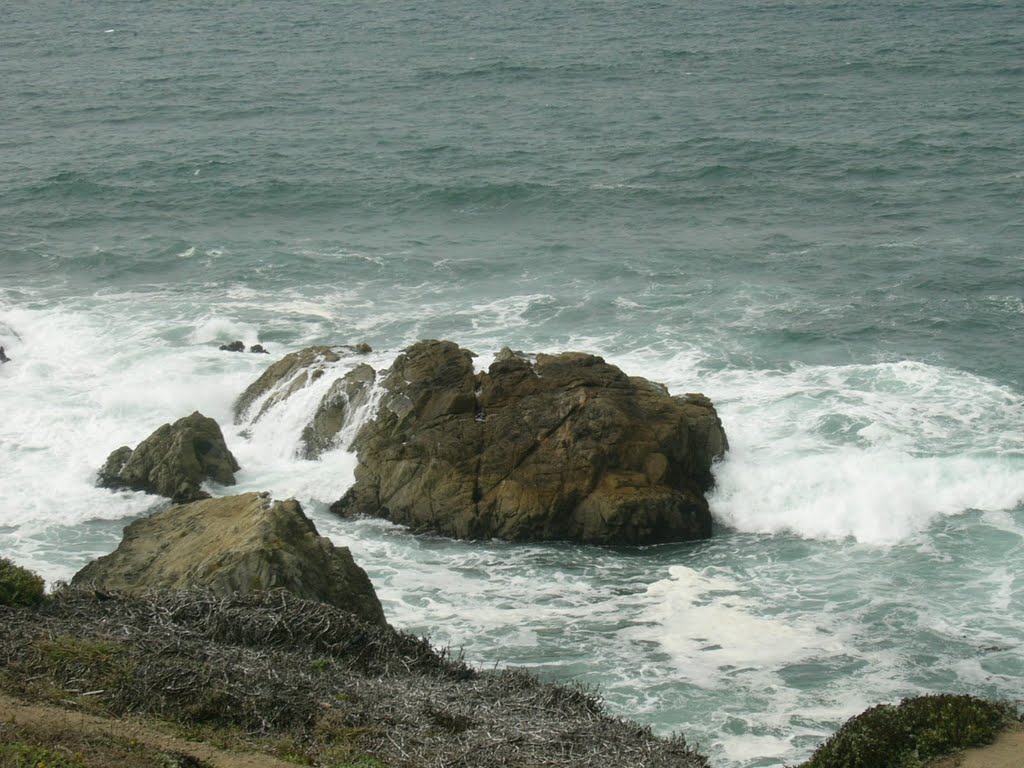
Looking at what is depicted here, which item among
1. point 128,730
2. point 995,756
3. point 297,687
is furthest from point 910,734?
point 128,730

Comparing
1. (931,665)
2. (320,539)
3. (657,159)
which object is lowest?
(931,665)

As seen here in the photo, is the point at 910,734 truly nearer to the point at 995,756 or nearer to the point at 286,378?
the point at 995,756

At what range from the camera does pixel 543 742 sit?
14.7m

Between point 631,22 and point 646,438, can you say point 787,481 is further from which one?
point 631,22

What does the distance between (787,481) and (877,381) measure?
20.9 ft

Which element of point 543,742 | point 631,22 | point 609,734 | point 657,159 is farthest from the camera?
point 631,22

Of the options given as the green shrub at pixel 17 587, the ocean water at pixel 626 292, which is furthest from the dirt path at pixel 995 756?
the green shrub at pixel 17 587

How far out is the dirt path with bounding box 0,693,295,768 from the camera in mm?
13391

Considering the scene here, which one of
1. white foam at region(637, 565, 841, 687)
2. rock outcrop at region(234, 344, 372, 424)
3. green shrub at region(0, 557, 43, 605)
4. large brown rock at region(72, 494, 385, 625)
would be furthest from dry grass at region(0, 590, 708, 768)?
rock outcrop at region(234, 344, 372, 424)

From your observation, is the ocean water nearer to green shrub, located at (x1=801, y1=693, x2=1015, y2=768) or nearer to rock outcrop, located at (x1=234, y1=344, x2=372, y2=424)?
rock outcrop, located at (x1=234, y1=344, x2=372, y2=424)

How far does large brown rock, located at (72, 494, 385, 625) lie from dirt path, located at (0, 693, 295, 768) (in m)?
5.19

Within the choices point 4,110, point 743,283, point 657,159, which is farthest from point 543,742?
point 4,110

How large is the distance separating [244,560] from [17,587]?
3.47 metres

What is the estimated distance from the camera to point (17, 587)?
17.2 m
